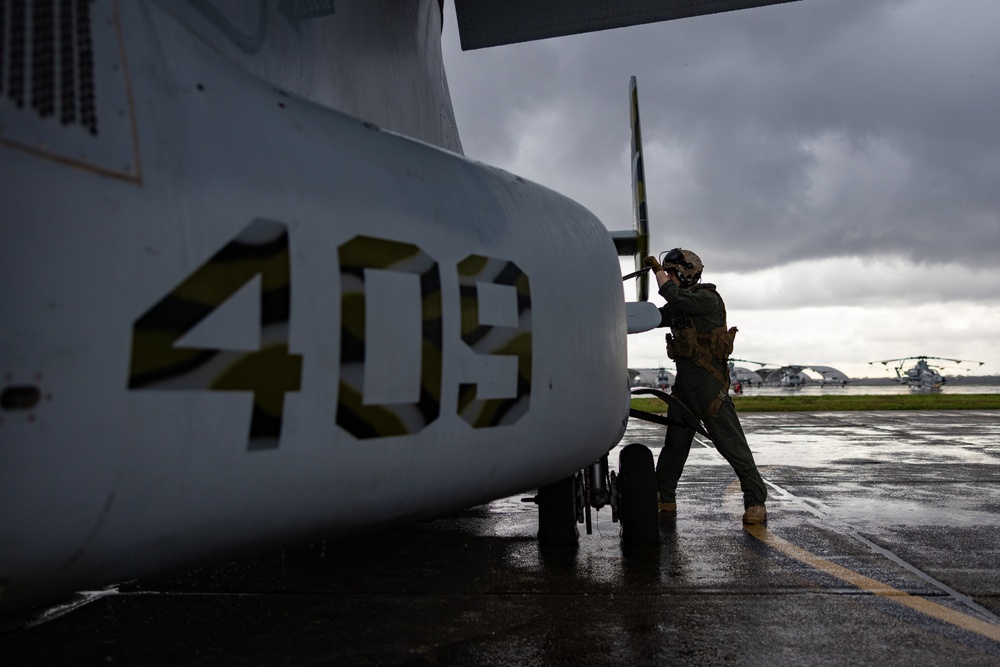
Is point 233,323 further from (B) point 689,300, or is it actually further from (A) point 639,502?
(B) point 689,300

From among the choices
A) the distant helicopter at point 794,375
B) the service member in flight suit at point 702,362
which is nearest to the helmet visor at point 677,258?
the service member in flight suit at point 702,362

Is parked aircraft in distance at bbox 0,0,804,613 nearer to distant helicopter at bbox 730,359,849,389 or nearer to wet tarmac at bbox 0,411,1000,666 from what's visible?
wet tarmac at bbox 0,411,1000,666

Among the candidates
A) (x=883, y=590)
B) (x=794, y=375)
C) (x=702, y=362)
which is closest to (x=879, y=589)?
(x=883, y=590)

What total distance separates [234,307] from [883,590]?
3.28 m

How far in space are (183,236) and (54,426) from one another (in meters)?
0.41

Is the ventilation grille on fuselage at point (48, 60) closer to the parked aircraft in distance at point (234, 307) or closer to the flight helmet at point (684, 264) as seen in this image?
the parked aircraft in distance at point (234, 307)

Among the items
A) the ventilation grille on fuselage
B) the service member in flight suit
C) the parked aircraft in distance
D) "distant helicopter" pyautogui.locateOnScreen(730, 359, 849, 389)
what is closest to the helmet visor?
the service member in flight suit

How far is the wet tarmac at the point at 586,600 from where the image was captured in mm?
2834

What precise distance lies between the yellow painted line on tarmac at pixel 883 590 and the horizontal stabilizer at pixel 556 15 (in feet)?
8.96

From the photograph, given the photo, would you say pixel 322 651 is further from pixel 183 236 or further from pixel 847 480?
pixel 847 480

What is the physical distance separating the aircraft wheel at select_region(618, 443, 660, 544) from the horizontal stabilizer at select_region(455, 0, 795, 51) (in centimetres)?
244

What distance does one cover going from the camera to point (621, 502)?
192 inches

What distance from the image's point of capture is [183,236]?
150cm

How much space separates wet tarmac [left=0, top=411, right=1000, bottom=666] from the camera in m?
2.83
